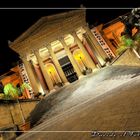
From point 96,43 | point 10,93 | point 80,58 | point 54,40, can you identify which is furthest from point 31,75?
point 96,43

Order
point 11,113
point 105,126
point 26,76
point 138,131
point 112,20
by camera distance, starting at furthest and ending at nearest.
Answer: point 112,20 < point 26,76 < point 11,113 < point 105,126 < point 138,131

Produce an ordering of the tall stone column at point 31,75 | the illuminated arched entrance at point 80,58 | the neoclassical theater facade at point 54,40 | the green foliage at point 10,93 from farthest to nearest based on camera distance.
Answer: the illuminated arched entrance at point 80,58, the neoclassical theater facade at point 54,40, the tall stone column at point 31,75, the green foliage at point 10,93

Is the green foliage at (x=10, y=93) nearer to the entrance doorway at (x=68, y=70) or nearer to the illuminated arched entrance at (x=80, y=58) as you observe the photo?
the entrance doorway at (x=68, y=70)

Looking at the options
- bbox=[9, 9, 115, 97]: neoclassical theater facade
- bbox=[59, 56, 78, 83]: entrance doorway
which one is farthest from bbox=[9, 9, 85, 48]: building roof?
bbox=[59, 56, 78, 83]: entrance doorway

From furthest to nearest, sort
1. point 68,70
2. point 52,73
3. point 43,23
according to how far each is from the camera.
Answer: point 52,73 < point 68,70 < point 43,23

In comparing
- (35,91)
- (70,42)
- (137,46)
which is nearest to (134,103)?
(137,46)

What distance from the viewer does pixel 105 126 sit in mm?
4160

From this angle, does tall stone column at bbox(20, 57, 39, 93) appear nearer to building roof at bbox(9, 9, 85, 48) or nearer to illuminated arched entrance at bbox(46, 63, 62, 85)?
building roof at bbox(9, 9, 85, 48)

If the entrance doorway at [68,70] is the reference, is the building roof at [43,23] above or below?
above

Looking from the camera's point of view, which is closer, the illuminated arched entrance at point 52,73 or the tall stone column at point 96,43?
the tall stone column at point 96,43

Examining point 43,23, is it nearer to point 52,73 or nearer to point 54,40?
point 54,40

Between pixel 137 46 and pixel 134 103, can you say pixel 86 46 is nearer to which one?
pixel 137 46

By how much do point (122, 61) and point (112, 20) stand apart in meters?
15.4

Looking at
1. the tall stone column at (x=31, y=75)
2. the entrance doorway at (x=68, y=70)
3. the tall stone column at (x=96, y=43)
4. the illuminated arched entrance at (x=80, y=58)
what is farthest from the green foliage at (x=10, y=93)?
the illuminated arched entrance at (x=80, y=58)
